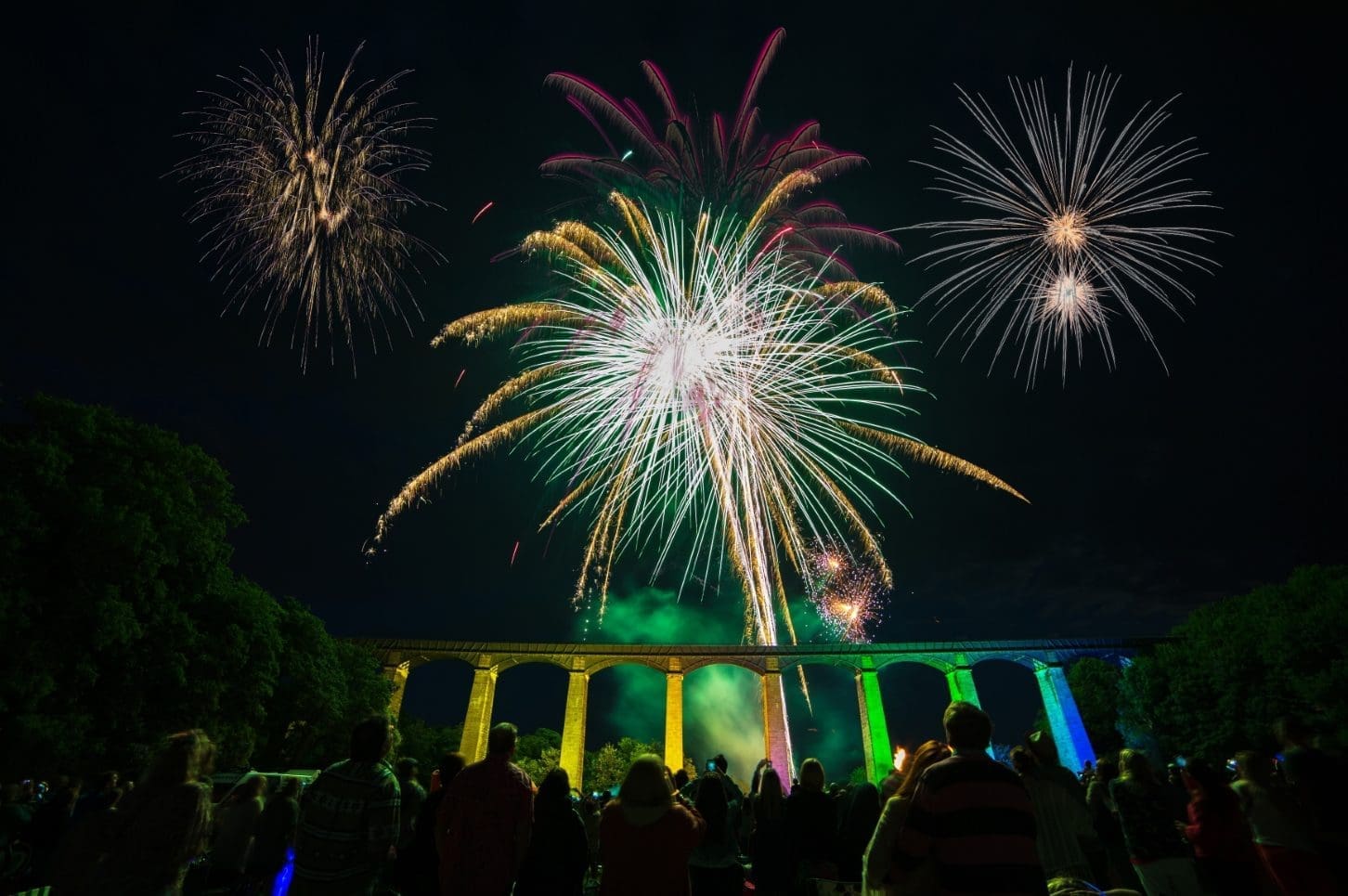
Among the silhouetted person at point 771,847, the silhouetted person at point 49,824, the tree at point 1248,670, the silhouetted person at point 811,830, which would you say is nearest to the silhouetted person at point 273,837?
the silhouetted person at point 49,824

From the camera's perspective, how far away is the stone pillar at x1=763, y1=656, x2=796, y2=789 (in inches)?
1152

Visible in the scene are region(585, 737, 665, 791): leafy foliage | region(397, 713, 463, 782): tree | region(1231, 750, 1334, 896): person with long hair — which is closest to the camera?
region(1231, 750, 1334, 896): person with long hair

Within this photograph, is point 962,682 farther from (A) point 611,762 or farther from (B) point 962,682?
(A) point 611,762

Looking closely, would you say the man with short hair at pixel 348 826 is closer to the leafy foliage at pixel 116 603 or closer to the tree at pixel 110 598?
the leafy foliage at pixel 116 603

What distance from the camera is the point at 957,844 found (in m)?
2.72

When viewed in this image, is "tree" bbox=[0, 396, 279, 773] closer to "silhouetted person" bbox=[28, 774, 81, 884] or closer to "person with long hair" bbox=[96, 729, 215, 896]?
"silhouetted person" bbox=[28, 774, 81, 884]

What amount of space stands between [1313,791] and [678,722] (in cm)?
2992

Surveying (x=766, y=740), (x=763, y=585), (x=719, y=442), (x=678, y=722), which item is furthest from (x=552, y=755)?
(x=719, y=442)

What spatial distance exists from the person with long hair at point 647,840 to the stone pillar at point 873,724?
30922 mm

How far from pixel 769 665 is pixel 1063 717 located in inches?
596

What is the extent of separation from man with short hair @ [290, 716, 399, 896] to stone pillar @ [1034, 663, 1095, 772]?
35.4 m

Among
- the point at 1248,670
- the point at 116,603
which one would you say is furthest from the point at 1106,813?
the point at 1248,670

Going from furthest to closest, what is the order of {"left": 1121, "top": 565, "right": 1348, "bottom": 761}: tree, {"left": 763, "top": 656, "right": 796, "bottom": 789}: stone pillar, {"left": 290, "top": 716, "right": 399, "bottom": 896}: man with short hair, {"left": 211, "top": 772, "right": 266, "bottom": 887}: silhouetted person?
{"left": 763, "top": 656, "right": 796, "bottom": 789}: stone pillar, {"left": 1121, "top": 565, "right": 1348, "bottom": 761}: tree, {"left": 211, "top": 772, "right": 266, "bottom": 887}: silhouetted person, {"left": 290, "top": 716, "right": 399, "bottom": 896}: man with short hair

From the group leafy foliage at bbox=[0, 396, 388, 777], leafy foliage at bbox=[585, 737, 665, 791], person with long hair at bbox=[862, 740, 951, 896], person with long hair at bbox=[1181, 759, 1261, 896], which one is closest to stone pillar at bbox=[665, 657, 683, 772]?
leafy foliage at bbox=[585, 737, 665, 791]
